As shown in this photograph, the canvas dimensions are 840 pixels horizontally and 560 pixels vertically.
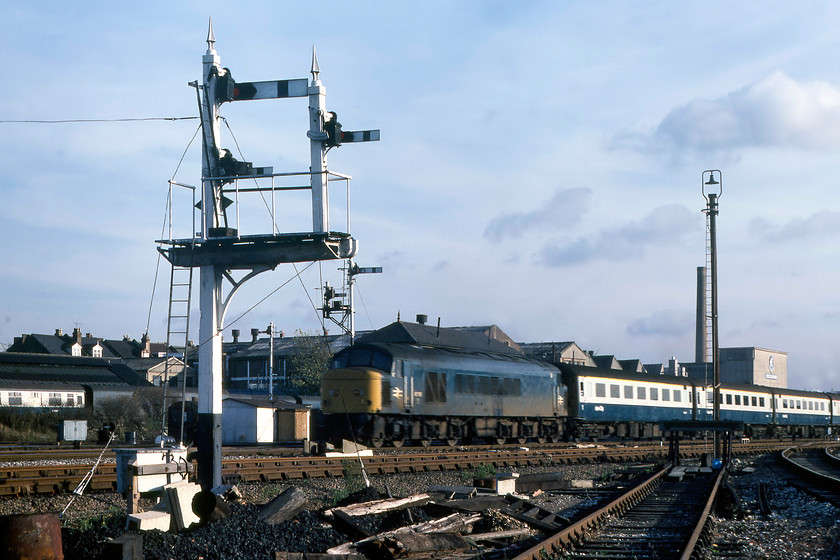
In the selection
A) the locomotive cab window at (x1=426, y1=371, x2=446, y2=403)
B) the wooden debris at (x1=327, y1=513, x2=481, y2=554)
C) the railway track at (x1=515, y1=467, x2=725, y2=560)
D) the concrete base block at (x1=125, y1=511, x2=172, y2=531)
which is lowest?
the railway track at (x1=515, y1=467, x2=725, y2=560)

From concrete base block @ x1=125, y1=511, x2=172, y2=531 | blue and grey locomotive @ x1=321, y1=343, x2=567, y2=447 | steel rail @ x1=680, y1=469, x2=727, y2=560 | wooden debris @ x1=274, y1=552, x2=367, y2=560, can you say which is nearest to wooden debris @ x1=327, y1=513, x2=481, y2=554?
wooden debris @ x1=274, y1=552, x2=367, y2=560

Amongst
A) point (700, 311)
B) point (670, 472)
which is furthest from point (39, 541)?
point (700, 311)

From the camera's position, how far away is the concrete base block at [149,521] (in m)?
9.90

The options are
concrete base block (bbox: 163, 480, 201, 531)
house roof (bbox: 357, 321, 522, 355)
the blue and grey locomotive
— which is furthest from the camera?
house roof (bbox: 357, 321, 522, 355)

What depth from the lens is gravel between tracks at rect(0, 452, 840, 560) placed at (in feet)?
29.7

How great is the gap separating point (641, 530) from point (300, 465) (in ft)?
32.9

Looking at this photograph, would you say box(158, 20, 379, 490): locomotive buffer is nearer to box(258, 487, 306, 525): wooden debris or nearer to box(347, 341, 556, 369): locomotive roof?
box(258, 487, 306, 525): wooden debris

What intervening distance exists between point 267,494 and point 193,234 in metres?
4.54

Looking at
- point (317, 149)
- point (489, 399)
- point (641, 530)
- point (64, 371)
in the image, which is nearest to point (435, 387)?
point (489, 399)

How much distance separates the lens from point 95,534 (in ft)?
31.1

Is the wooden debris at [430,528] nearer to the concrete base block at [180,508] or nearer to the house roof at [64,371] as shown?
the concrete base block at [180,508]

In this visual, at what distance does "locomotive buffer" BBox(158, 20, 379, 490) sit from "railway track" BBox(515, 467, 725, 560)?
20.8 ft

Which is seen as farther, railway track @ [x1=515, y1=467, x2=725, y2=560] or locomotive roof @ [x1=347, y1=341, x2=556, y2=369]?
locomotive roof @ [x1=347, y1=341, x2=556, y2=369]

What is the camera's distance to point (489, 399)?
31.5 metres
